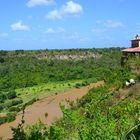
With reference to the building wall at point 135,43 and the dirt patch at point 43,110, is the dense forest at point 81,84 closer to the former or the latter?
the dirt patch at point 43,110

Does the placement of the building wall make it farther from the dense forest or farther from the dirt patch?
the dirt patch

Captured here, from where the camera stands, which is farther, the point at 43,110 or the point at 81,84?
the point at 81,84

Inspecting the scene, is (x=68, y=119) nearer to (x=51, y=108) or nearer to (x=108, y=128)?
(x=108, y=128)

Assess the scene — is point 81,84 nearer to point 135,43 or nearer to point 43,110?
point 135,43

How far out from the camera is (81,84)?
50.0 meters

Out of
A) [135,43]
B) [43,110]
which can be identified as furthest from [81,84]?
[43,110]

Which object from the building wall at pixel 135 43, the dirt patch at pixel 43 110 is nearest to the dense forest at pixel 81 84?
the dirt patch at pixel 43 110

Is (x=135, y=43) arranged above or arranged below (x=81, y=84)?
above

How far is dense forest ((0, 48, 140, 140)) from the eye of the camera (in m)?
10.7

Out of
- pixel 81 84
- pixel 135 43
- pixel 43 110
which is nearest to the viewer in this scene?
pixel 43 110

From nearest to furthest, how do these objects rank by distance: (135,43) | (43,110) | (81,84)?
(43,110), (135,43), (81,84)

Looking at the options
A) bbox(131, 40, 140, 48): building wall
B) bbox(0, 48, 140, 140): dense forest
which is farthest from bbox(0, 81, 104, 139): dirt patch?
bbox(131, 40, 140, 48): building wall

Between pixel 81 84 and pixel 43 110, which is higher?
pixel 81 84

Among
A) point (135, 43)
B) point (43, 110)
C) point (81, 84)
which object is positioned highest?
point (135, 43)
